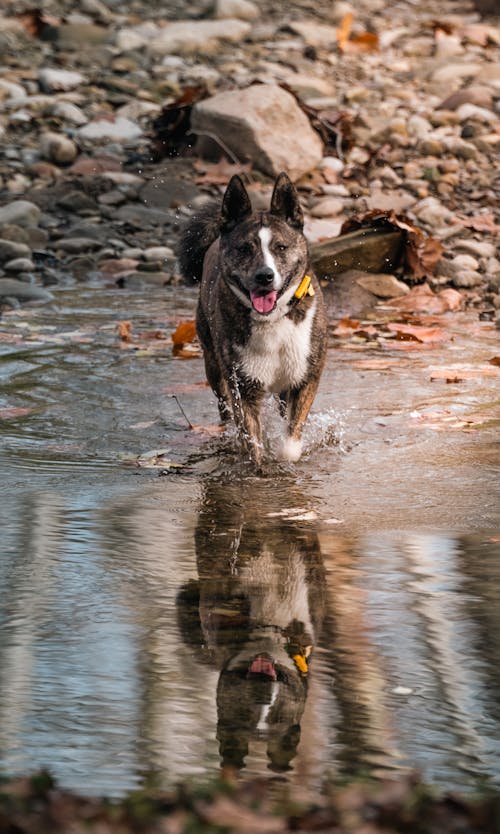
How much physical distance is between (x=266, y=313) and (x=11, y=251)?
612cm

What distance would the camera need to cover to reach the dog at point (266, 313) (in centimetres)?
638

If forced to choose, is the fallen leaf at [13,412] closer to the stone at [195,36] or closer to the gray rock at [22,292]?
the gray rock at [22,292]

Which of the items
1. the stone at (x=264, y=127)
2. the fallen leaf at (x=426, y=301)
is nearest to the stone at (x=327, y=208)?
the stone at (x=264, y=127)

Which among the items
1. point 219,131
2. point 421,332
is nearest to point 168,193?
point 219,131

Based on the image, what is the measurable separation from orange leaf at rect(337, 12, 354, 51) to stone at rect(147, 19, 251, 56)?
51.8 inches

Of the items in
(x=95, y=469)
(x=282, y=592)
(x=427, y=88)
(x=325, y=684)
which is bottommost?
(x=427, y=88)

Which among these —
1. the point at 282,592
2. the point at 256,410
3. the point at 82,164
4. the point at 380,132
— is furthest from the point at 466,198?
the point at 282,592

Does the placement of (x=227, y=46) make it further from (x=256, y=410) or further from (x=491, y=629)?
(x=491, y=629)

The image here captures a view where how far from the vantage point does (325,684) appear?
374cm

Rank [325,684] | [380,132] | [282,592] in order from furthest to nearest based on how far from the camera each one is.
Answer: [380,132], [282,592], [325,684]

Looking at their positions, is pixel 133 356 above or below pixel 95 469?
below

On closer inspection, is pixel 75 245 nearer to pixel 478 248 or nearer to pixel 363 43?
pixel 478 248

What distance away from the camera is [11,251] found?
39.5 feet

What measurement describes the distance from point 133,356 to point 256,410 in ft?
8.20
